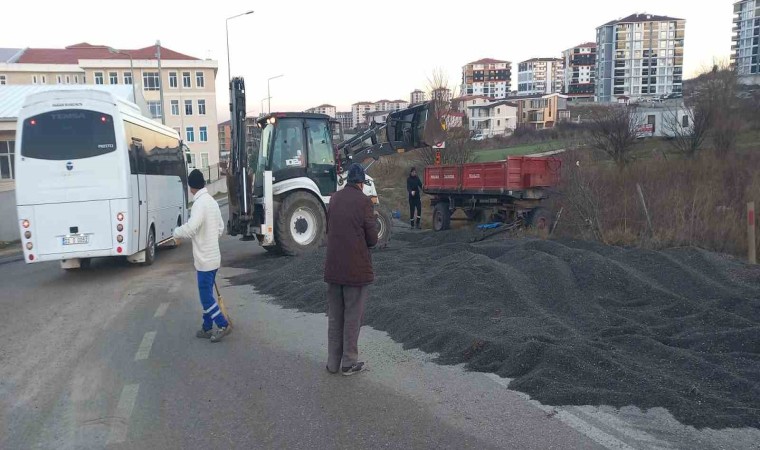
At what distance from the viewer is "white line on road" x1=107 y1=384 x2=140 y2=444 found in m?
4.99

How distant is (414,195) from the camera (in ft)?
72.3

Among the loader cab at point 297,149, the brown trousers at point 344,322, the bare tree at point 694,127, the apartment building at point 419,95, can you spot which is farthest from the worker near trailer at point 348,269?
the apartment building at point 419,95

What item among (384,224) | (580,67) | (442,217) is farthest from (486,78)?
(384,224)

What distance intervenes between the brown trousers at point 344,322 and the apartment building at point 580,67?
6890 inches

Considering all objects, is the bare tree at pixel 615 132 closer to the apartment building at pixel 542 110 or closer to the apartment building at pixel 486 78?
the apartment building at pixel 542 110

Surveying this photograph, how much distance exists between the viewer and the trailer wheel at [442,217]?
20500mm

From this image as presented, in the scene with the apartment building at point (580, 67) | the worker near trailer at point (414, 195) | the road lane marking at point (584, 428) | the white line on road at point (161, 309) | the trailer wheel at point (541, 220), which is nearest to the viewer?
the road lane marking at point (584, 428)

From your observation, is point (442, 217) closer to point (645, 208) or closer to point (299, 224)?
point (299, 224)

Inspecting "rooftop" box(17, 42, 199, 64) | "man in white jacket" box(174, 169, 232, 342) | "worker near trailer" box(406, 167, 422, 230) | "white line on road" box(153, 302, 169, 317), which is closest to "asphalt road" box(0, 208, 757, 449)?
"white line on road" box(153, 302, 169, 317)

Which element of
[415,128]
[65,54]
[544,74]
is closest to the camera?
[415,128]

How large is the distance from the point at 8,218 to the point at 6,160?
2394 centimetres

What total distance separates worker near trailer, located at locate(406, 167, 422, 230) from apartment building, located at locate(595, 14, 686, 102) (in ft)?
441

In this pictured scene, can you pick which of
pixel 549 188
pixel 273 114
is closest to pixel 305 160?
pixel 273 114

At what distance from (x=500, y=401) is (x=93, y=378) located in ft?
13.5
